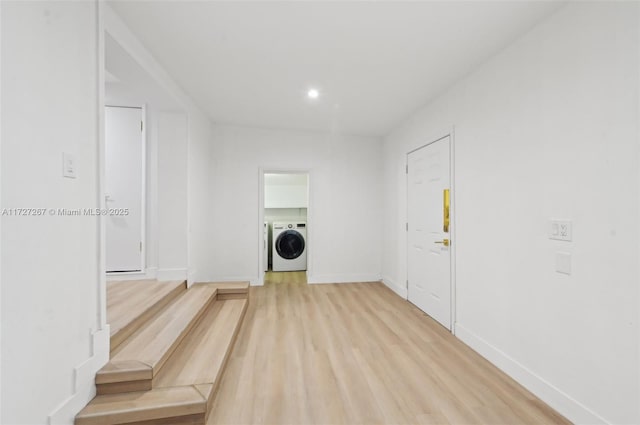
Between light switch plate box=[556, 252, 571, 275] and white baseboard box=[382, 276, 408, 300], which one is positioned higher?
light switch plate box=[556, 252, 571, 275]

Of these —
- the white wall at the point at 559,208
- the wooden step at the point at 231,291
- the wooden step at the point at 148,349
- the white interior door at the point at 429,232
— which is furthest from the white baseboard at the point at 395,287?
the wooden step at the point at 148,349

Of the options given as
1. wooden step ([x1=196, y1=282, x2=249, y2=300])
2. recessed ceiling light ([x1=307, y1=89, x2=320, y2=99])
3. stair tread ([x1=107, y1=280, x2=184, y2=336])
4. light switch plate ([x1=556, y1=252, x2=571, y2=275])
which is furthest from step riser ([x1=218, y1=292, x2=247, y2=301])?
light switch plate ([x1=556, y1=252, x2=571, y2=275])

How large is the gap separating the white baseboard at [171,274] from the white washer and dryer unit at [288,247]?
2291 mm

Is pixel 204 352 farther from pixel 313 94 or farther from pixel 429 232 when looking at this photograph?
pixel 313 94

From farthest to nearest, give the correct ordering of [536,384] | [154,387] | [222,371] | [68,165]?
[222,371]
[536,384]
[154,387]
[68,165]

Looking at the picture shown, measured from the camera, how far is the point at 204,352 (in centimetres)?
193

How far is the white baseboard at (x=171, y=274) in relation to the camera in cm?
290

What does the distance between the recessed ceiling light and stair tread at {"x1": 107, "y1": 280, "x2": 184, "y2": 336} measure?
250 cm

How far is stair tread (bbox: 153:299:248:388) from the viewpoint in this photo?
5.34 feet

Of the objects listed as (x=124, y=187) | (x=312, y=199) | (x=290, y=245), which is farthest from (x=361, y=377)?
(x=290, y=245)

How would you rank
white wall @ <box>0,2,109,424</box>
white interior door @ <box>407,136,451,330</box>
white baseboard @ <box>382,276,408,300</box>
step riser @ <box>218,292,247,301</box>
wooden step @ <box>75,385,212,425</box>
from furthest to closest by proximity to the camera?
white baseboard @ <box>382,276,408,300</box>, step riser @ <box>218,292,247,301</box>, white interior door @ <box>407,136,451,330</box>, wooden step @ <box>75,385,212,425</box>, white wall @ <box>0,2,109,424</box>

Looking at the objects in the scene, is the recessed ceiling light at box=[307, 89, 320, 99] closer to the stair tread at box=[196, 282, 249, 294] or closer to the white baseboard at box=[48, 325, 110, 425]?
the stair tread at box=[196, 282, 249, 294]

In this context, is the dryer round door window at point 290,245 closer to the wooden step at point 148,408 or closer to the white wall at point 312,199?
the white wall at point 312,199

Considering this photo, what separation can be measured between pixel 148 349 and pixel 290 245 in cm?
353
